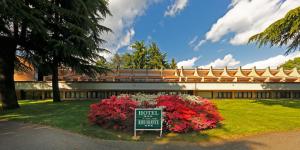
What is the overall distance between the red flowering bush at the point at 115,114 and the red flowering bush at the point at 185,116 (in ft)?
4.82

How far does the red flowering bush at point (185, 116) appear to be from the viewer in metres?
11.1

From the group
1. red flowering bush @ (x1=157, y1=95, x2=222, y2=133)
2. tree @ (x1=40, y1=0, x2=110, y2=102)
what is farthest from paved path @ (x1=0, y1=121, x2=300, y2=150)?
tree @ (x1=40, y1=0, x2=110, y2=102)

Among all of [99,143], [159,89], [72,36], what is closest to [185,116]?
[99,143]

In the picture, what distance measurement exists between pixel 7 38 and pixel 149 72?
2966 cm

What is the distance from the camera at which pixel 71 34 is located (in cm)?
2153

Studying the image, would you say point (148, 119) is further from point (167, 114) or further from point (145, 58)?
point (145, 58)

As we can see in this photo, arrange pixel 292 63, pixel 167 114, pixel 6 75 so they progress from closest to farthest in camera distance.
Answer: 1. pixel 167 114
2. pixel 6 75
3. pixel 292 63

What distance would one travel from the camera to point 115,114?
1145cm

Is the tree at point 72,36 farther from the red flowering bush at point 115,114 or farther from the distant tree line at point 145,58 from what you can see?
the distant tree line at point 145,58

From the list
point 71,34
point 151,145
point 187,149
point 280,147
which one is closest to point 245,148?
point 280,147

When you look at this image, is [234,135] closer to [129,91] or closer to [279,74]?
[129,91]

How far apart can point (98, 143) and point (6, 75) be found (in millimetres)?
13119

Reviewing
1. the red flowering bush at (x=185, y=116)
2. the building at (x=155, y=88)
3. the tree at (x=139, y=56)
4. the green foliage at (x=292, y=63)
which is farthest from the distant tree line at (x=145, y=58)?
the red flowering bush at (x=185, y=116)

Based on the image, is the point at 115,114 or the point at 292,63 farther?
the point at 292,63
